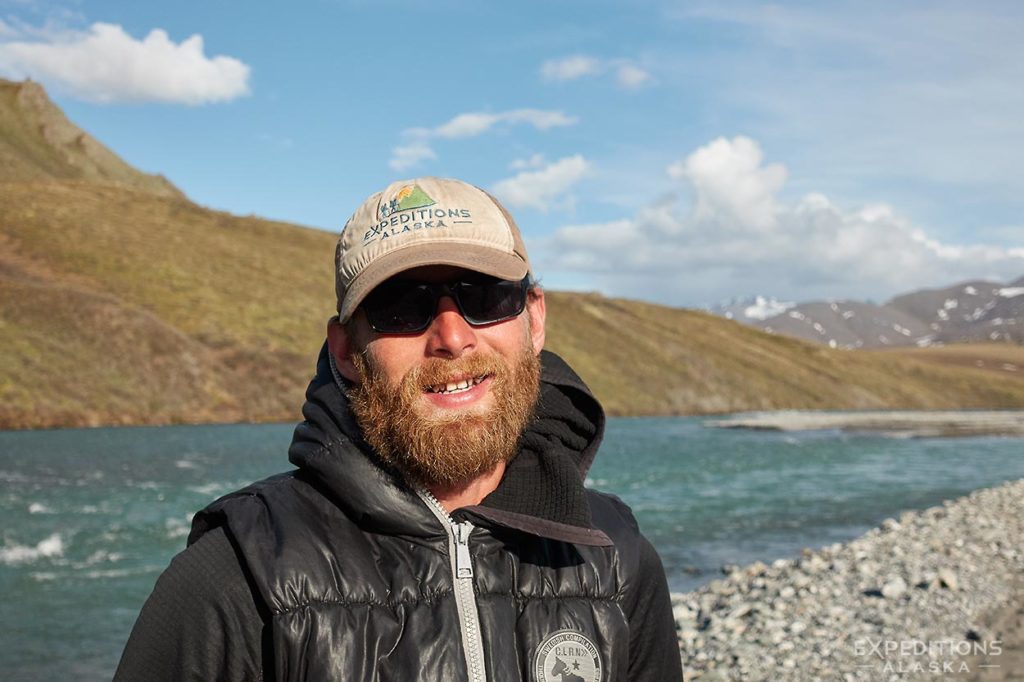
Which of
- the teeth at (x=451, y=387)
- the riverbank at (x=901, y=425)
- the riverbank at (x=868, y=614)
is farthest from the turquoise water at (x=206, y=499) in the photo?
the riverbank at (x=901, y=425)

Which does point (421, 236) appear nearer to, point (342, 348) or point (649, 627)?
point (342, 348)

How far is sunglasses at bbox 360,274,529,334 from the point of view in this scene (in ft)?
10.1

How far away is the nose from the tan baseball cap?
0.22 m

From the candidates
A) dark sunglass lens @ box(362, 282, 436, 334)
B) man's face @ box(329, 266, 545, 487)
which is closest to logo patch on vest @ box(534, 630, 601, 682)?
man's face @ box(329, 266, 545, 487)

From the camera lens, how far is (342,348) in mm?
3305

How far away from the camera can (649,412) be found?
94438 mm

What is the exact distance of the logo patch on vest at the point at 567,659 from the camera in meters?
2.87

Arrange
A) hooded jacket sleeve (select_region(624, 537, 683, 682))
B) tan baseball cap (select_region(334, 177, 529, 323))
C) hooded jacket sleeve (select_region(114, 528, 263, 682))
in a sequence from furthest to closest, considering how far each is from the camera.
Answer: hooded jacket sleeve (select_region(624, 537, 683, 682))
tan baseball cap (select_region(334, 177, 529, 323))
hooded jacket sleeve (select_region(114, 528, 263, 682))

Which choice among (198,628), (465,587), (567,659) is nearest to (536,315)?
(465,587)

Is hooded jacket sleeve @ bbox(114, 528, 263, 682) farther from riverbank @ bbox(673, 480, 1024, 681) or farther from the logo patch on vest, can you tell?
riverbank @ bbox(673, 480, 1024, 681)

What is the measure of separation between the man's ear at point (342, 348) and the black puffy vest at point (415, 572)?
0.32 ft

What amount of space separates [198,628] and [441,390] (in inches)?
41.4

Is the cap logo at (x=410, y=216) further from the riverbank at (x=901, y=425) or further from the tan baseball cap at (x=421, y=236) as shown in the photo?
the riverbank at (x=901, y=425)

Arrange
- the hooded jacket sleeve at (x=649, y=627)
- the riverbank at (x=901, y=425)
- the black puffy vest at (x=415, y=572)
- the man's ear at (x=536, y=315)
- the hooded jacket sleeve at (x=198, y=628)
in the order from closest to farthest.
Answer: the hooded jacket sleeve at (x=198, y=628) < the black puffy vest at (x=415, y=572) < the hooded jacket sleeve at (x=649, y=627) < the man's ear at (x=536, y=315) < the riverbank at (x=901, y=425)
